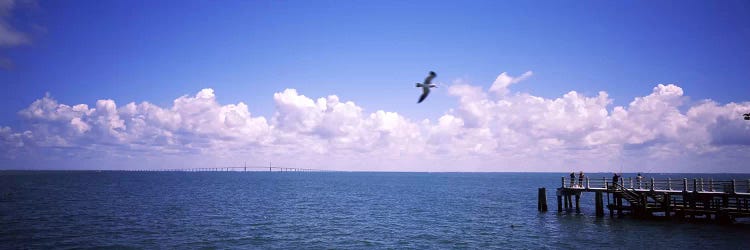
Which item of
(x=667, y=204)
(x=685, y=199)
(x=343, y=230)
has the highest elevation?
(x=685, y=199)

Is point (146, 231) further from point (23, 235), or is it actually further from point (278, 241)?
point (278, 241)

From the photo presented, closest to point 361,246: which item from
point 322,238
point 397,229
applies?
point 322,238

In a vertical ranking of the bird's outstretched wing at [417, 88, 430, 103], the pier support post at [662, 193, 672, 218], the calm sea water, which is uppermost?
the bird's outstretched wing at [417, 88, 430, 103]

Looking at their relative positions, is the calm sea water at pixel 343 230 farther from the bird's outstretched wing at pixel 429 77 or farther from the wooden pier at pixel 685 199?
the bird's outstretched wing at pixel 429 77

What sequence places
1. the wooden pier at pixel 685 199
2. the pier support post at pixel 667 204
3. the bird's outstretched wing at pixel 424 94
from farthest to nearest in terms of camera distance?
the pier support post at pixel 667 204 < the wooden pier at pixel 685 199 < the bird's outstretched wing at pixel 424 94

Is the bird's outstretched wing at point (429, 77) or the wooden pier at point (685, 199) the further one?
the wooden pier at point (685, 199)

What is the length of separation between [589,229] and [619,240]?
498 cm

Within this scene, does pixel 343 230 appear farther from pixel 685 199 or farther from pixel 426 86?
pixel 685 199

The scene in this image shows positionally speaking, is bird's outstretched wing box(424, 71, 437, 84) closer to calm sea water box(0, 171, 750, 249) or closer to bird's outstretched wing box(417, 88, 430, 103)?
bird's outstretched wing box(417, 88, 430, 103)

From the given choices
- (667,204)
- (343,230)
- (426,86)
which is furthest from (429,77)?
(667,204)

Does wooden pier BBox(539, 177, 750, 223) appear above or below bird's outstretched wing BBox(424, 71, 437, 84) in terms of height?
below

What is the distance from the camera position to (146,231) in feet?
112

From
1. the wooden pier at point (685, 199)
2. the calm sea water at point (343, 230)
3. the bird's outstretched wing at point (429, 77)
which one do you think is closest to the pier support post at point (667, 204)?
the wooden pier at point (685, 199)

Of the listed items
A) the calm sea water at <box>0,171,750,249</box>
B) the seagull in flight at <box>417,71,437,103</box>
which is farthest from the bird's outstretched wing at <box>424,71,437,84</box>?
the calm sea water at <box>0,171,750,249</box>
